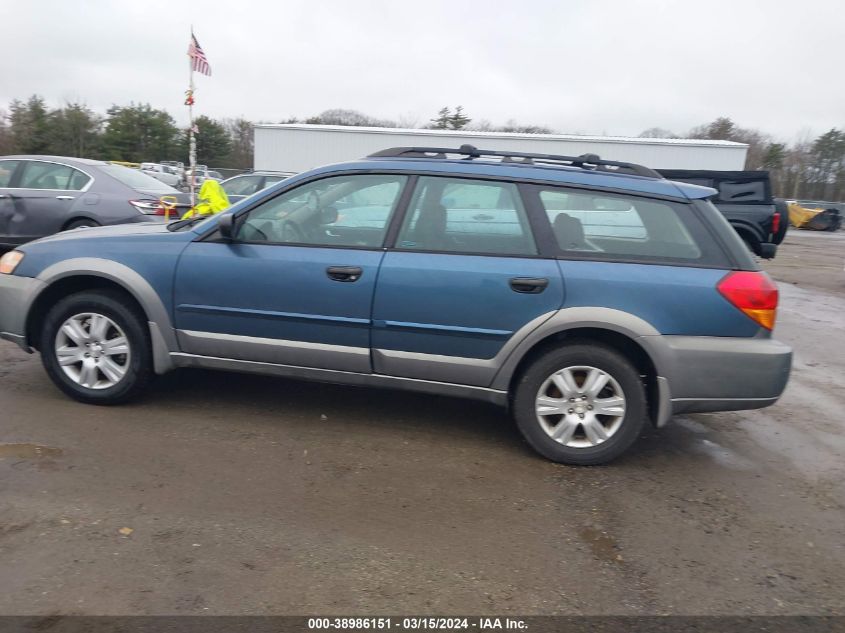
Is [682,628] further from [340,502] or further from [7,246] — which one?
[7,246]

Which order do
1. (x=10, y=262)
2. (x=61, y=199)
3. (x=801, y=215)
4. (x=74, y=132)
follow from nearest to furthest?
(x=10, y=262)
(x=61, y=199)
(x=801, y=215)
(x=74, y=132)

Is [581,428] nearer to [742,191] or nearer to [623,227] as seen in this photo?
[623,227]

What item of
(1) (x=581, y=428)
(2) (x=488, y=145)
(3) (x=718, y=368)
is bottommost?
(1) (x=581, y=428)

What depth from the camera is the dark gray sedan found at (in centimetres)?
867

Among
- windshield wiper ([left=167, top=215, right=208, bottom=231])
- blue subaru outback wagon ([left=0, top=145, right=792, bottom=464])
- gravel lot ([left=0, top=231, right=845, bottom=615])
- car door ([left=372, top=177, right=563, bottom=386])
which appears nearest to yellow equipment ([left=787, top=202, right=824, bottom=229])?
gravel lot ([left=0, top=231, right=845, bottom=615])

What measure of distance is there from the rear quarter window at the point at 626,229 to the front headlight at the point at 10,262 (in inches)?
136

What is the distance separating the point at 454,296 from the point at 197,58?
37.9 ft

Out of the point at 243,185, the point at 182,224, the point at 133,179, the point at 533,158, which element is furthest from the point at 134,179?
the point at 533,158

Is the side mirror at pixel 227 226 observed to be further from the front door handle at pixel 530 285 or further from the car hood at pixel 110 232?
the front door handle at pixel 530 285

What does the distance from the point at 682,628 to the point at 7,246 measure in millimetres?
9964

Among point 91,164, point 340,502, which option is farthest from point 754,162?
point 340,502

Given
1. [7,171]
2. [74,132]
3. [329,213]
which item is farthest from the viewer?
[74,132]

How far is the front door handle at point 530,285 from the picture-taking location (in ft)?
12.6

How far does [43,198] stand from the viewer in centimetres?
877
